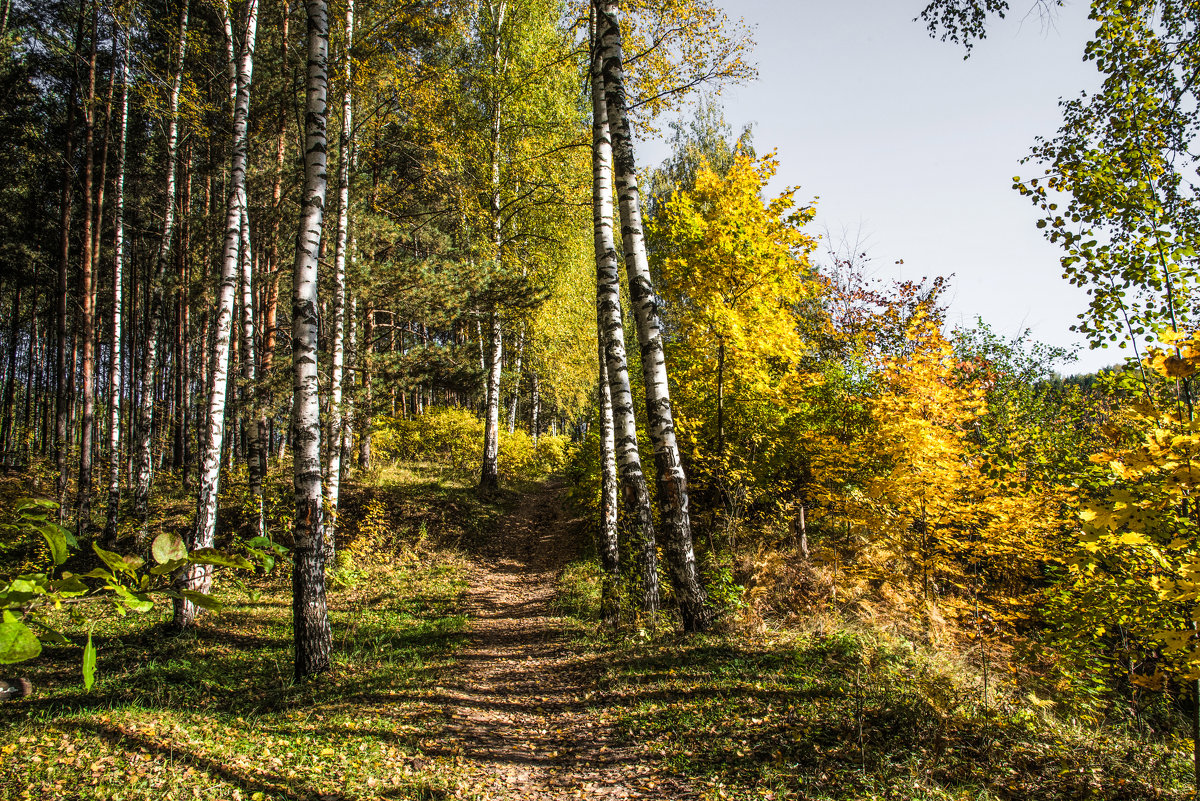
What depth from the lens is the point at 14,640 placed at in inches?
30.6

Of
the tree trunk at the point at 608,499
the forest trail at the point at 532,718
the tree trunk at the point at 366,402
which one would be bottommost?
the forest trail at the point at 532,718

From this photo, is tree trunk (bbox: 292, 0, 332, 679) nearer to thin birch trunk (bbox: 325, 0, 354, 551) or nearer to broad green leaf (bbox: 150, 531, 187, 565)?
thin birch trunk (bbox: 325, 0, 354, 551)

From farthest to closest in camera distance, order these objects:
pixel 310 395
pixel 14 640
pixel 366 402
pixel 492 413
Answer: pixel 492 413 → pixel 366 402 → pixel 310 395 → pixel 14 640

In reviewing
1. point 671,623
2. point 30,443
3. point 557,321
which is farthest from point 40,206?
point 671,623

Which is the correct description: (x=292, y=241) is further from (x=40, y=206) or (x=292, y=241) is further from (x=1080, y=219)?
(x=1080, y=219)

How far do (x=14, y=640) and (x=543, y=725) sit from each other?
198 inches

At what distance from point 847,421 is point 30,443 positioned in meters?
31.5

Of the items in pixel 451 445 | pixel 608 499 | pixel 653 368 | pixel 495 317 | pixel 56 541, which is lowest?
pixel 608 499

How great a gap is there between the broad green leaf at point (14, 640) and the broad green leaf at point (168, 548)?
173 mm

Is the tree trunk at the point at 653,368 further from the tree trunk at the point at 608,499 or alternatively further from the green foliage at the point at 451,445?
the green foliage at the point at 451,445

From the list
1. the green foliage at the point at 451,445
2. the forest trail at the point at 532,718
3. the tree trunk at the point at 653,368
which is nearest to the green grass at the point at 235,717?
the forest trail at the point at 532,718

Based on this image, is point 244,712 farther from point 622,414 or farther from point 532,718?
point 622,414

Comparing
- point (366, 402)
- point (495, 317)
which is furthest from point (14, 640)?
point (495, 317)

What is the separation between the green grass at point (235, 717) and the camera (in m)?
3.54
